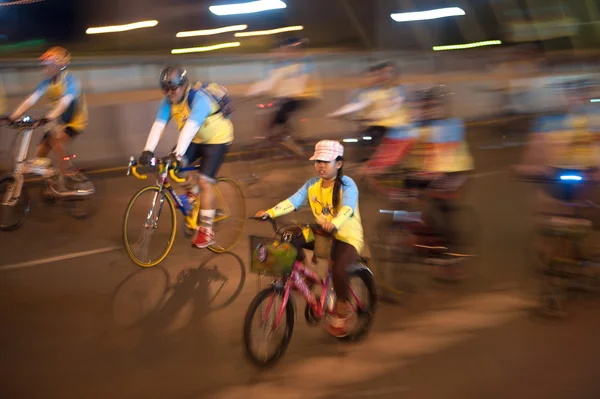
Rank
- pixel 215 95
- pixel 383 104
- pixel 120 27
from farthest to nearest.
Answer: pixel 120 27
pixel 383 104
pixel 215 95

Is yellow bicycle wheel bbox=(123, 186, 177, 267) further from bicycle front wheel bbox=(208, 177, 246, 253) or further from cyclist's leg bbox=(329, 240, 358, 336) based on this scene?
cyclist's leg bbox=(329, 240, 358, 336)

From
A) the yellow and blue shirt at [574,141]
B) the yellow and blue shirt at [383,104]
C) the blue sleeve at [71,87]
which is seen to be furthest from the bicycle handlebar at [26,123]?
the yellow and blue shirt at [574,141]

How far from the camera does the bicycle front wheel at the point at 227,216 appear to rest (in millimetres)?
7762

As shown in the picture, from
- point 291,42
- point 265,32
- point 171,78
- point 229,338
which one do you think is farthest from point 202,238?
point 265,32

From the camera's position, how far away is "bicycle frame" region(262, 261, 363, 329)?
15.9 feet

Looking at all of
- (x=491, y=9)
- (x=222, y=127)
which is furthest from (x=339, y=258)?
(x=491, y=9)

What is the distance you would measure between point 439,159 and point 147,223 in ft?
9.86

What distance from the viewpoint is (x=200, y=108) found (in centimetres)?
707

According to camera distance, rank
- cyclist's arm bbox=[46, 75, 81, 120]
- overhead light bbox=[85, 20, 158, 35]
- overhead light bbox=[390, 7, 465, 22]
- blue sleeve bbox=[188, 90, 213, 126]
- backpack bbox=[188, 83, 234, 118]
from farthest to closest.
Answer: overhead light bbox=[390, 7, 465, 22] → overhead light bbox=[85, 20, 158, 35] → cyclist's arm bbox=[46, 75, 81, 120] → backpack bbox=[188, 83, 234, 118] → blue sleeve bbox=[188, 90, 213, 126]

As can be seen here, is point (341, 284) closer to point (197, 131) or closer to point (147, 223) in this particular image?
point (147, 223)

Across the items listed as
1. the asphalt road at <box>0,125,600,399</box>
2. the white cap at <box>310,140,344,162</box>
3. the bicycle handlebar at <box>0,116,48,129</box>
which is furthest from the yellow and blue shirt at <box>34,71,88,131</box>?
the white cap at <box>310,140,344,162</box>

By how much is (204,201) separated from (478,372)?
357 cm

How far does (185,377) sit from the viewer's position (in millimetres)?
4785

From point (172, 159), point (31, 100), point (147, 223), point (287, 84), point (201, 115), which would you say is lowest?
point (147, 223)
